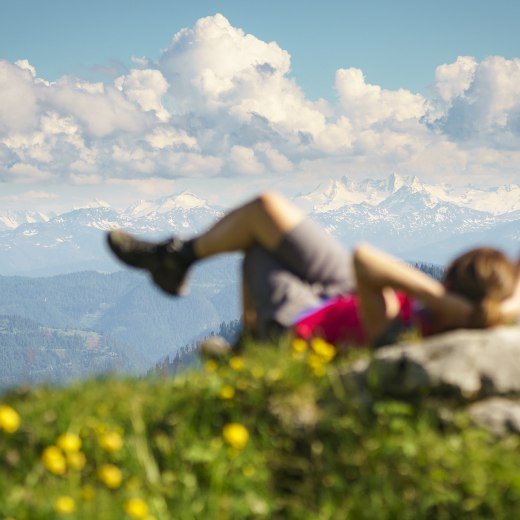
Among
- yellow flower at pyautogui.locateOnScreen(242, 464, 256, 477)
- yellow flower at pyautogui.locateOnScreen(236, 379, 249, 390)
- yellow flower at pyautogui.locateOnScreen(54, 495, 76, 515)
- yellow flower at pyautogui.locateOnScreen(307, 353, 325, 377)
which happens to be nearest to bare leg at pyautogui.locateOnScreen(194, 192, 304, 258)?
yellow flower at pyautogui.locateOnScreen(307, 353, 325, 377)

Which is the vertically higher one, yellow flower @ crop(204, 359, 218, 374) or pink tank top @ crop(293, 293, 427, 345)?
pink tank top @ crop(293, 293, 427, 345)

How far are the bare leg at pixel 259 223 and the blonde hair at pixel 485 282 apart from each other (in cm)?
149

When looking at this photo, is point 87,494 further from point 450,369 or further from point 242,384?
point 450,369

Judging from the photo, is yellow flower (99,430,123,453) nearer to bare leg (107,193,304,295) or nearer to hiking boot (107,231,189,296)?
bare leg (107,193,304,295)

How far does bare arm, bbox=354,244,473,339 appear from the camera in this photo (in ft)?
17.7

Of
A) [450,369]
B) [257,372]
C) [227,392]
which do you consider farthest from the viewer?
[257,372]

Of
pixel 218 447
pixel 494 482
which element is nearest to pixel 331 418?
pixel 218 447

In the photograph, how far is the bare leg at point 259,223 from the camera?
20.6 feet

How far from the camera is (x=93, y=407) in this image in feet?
15.3

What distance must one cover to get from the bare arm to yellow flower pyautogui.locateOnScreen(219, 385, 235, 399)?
1.39 meters

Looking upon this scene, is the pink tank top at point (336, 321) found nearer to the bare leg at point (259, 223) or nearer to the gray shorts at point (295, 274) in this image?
the gray shorts at point (295, 274)

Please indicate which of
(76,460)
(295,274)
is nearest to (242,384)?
(76,460)

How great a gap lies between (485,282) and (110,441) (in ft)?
10.4

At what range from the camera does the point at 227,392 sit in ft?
15.7
